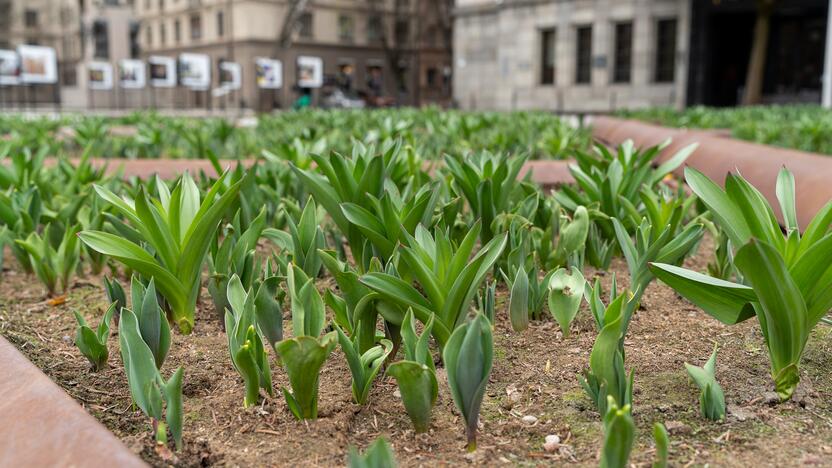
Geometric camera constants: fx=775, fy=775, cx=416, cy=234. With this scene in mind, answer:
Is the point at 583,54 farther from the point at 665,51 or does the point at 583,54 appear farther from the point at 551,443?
the point at 551,443

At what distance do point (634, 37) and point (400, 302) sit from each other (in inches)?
1272

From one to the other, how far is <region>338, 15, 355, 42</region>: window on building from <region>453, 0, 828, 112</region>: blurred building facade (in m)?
22.5

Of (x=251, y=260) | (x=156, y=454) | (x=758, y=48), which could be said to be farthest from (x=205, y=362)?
(x=758, y=48)

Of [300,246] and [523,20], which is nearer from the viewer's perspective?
[300,246]

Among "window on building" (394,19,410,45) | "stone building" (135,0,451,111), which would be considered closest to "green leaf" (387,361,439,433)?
"stone building" (135,0,451,111)

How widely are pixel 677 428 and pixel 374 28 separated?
6013 centimetres

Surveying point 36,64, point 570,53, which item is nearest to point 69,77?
point 36,64

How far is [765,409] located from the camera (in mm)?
1615

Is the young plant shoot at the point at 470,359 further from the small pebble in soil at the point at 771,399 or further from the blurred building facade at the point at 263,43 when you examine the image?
the blurred building facade at the point at 263,43

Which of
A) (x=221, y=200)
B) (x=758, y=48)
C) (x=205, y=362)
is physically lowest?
(x=205, y=362)

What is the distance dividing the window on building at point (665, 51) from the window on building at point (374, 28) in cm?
3115

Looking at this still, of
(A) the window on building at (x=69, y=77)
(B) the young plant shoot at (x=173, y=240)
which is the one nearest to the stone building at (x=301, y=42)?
(A) the window on building at (x=69, y=77)

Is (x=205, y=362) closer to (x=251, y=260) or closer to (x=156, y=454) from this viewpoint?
(x=251, y=260)

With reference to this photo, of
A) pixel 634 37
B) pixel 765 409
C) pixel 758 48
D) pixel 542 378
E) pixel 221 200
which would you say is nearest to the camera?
pixel 765 409
